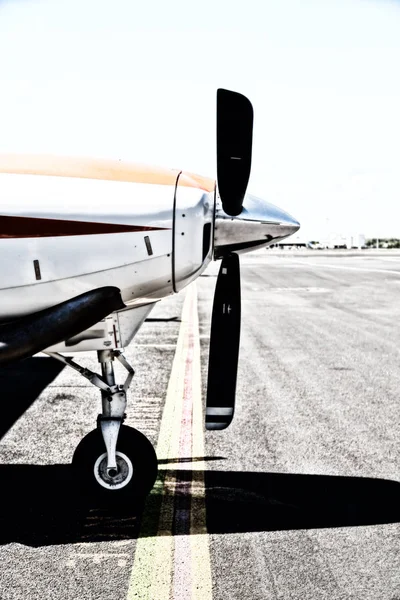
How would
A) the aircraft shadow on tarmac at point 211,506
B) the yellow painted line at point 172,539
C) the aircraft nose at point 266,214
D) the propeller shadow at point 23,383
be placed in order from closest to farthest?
the yellow painted line at point 172,539 → the aircraft shadow on tarmac at point 211,506 → the aircraft nose at point 266,214 → the propeller shadow at point 23,383

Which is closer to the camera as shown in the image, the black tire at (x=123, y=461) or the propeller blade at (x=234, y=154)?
the propeller blade at (x=234, y=154)

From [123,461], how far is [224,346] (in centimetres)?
108

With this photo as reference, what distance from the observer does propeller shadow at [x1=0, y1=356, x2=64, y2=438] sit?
8.51 m

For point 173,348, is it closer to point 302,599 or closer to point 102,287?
point 102,287

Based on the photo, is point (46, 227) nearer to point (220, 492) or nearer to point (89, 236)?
point (89, 236)

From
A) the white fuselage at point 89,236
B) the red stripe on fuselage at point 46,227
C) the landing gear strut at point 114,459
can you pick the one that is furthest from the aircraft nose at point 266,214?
the landing gear strut at point 114,459

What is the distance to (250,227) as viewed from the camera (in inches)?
212

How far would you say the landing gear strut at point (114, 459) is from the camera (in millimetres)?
5438

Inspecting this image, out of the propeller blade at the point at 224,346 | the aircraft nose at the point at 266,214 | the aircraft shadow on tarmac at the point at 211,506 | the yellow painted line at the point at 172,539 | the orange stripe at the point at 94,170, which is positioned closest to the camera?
the yellow painted line at the point at 172,539

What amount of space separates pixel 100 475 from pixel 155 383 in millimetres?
4936

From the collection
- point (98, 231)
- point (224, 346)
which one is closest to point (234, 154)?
point (98, 231)

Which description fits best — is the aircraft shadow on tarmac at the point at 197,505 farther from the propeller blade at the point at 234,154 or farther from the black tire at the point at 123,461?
the propeller blade at the point at 234,154

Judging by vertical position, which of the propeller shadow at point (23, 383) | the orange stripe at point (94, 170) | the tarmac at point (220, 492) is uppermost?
the orange stripe at point (94, 170)

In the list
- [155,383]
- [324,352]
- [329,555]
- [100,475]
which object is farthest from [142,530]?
[324,352]
